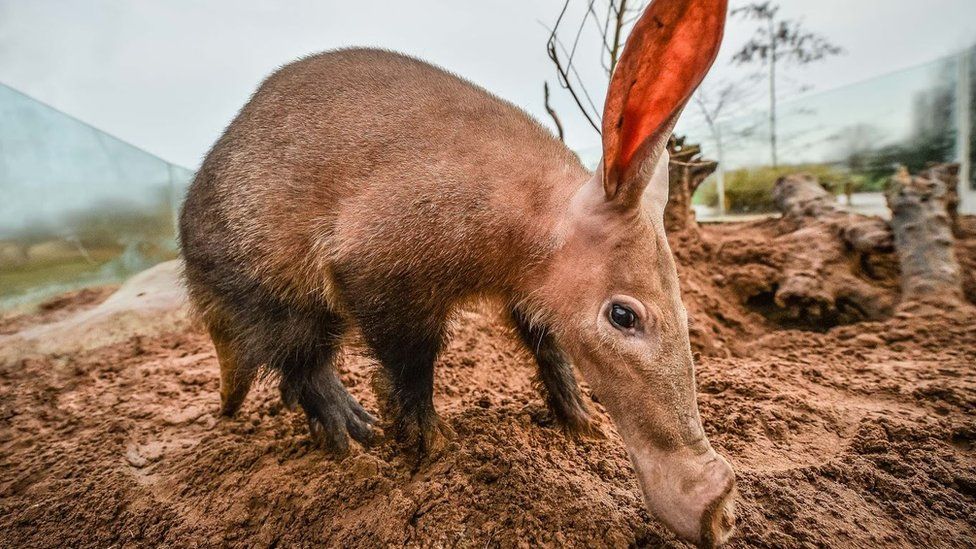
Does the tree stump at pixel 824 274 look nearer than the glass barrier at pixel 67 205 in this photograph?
Yes

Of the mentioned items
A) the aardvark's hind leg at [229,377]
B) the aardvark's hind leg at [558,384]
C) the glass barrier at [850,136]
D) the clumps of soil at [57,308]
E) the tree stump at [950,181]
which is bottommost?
the clumps of soil at [57,308]

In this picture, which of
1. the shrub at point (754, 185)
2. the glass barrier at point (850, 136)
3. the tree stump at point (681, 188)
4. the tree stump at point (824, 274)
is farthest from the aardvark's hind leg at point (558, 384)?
the shrub at point (754, 185)

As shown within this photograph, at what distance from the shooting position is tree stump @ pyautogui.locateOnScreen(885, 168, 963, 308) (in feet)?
10.4

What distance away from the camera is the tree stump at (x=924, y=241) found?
316cm

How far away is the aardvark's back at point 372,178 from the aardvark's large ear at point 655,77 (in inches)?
16.6

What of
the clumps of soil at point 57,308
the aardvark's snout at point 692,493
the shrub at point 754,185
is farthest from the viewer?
the shrub at point 754,185

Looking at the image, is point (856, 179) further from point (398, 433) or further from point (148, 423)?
point (148, 423)

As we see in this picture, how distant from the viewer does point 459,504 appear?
1696 mm

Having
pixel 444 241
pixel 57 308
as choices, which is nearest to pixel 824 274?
pixel 444 241

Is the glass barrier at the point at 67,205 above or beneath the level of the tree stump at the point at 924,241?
beneath

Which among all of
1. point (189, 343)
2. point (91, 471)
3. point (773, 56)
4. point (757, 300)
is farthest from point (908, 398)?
point (773, 56)

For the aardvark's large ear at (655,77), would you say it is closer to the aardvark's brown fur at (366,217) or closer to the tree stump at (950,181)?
the aardvark's brown fur at (366,217)

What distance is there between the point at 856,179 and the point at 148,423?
25.9 ft

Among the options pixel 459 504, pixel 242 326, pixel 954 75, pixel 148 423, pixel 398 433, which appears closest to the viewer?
pixel 459 504
